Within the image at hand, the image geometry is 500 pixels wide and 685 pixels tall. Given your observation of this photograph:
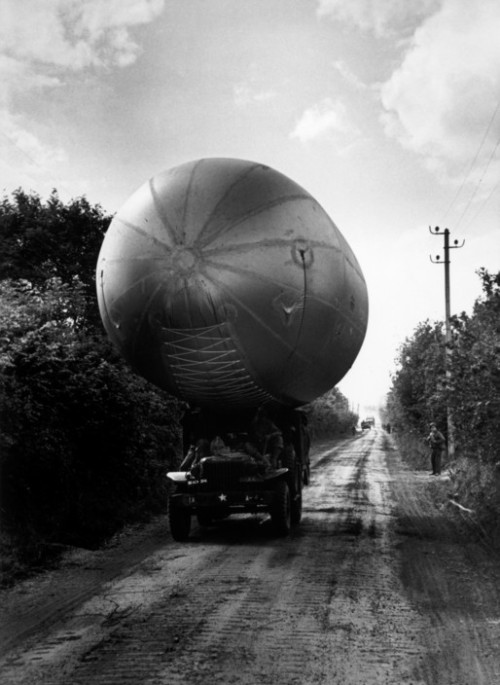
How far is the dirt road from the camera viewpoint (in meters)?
4.52

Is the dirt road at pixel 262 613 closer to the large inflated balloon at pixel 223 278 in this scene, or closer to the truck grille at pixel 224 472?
the truck grille at pixel 224 472

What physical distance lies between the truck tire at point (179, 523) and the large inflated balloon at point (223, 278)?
2549 millimetres

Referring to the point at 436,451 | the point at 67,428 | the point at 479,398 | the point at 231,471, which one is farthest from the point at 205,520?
the point at 436,451

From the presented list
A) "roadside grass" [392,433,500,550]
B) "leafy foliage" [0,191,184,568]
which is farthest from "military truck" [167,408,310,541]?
"roadside grass" [392,433,500,550]

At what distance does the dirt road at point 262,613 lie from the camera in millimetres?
4520

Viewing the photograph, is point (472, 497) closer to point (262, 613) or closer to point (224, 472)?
point (224, 472)

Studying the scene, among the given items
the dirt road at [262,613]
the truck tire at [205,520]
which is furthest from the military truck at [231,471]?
the truck tire at [205,520]

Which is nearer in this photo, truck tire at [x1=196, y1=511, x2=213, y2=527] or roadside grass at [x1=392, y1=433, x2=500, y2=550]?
roadside grass at [x1=392, y1=433, x2=500, y2=550]

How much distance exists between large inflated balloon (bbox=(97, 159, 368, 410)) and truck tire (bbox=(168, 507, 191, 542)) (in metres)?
2.55

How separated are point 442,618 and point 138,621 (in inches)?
106

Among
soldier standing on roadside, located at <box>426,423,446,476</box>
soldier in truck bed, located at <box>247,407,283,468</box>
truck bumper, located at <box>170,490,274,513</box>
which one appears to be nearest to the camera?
truck bumper, located at <box>170,490,274,513</box>

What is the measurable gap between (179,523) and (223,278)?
443cm

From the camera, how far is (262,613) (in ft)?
19.2

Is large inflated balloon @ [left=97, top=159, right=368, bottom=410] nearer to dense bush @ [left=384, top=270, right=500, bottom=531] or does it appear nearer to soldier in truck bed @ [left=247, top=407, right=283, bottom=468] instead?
soldier in truck bed @ [left=247, top=407, right=283, bottom=468]
